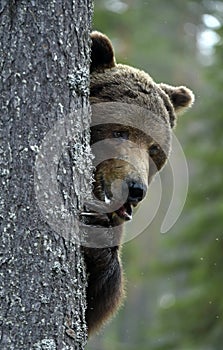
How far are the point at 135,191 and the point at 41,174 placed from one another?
984 mm

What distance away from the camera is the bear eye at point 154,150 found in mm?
5129

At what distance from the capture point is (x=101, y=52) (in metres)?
5.09


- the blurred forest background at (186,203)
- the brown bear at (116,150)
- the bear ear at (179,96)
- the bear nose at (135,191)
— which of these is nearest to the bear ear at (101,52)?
the brown bear at (116,150)

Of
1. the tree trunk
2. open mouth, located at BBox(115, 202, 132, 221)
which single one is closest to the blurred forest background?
open mouth, located at BBox(115, 202, 132, 221)

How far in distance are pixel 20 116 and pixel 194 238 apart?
8.23 m

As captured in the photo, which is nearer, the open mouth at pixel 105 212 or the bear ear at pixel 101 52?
the open mouth at pixel 105 212

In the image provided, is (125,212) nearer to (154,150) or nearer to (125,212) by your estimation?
(125,212)

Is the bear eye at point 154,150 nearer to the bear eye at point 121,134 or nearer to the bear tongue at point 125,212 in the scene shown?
the bear eye at point 121,134

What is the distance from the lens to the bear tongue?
14.8 feet

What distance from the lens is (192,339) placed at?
447 inches

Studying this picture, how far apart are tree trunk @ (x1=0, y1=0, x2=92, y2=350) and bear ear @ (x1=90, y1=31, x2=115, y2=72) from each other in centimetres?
112

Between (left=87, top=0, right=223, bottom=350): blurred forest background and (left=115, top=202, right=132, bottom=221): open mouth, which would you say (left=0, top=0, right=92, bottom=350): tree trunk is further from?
(left=87, top=0, right=223, bottom=350): blurred forest background

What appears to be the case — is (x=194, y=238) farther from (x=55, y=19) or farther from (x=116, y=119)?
(x=55, y=19)

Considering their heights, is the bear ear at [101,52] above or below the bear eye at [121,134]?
above
